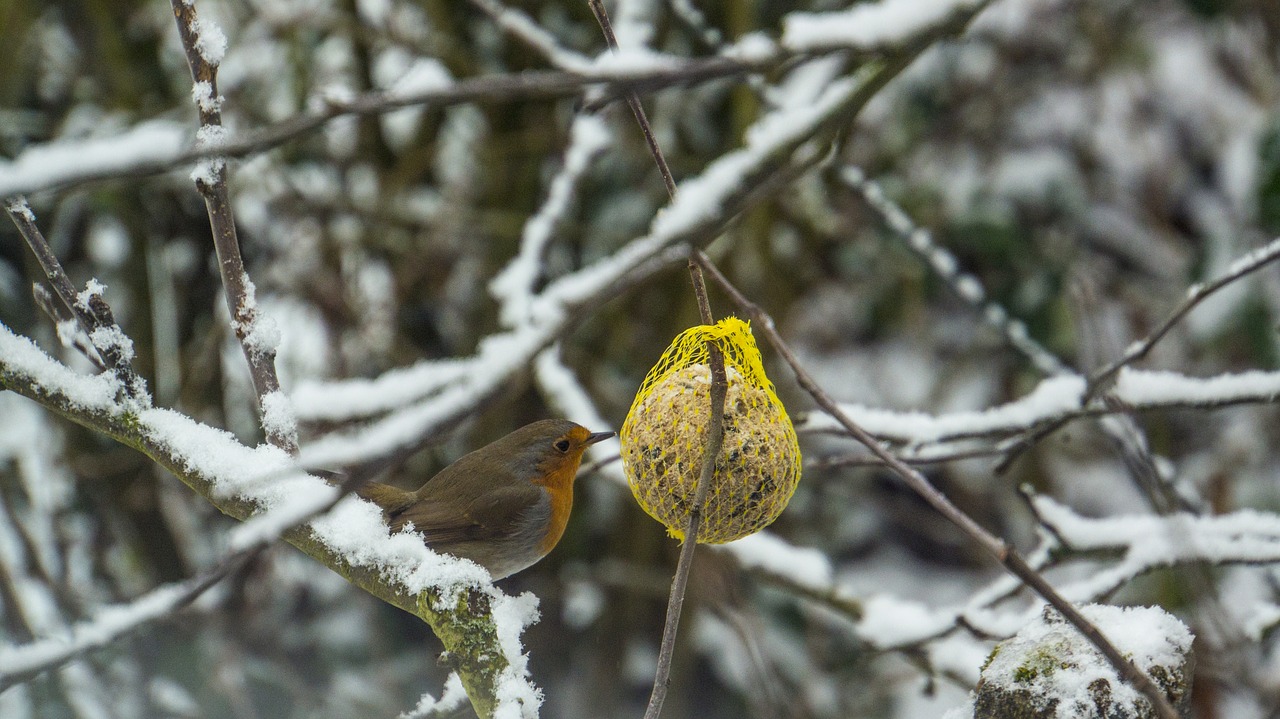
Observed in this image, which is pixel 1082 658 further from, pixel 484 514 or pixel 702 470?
pixel 484 514

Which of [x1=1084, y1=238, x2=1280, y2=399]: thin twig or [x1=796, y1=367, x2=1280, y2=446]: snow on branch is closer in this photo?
[x1=1084, y1=238, x2=1280, y2=399]: thin twig

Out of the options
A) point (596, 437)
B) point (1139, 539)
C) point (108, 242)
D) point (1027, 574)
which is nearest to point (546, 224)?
point (596, 437)

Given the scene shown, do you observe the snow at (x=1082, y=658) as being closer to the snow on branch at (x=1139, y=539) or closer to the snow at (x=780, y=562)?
the snow on branch at (x=1139, y=539)

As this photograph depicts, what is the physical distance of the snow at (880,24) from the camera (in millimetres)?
839

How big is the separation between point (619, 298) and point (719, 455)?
7.61ft

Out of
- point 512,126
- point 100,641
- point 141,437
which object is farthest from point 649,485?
point 512,126

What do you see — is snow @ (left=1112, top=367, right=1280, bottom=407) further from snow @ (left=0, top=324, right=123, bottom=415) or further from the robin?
snow @ (left=0, top=324, right=123, bottom=415)

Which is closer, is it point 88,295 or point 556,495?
point 88,295

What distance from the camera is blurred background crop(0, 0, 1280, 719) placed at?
4.13m

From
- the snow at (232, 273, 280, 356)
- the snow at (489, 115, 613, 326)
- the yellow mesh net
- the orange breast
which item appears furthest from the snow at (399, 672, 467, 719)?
the orange breast

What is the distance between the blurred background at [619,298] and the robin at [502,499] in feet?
4.82

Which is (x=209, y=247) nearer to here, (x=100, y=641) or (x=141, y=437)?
(x=141, y=437)

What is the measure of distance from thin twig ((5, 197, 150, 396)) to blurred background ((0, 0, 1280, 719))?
262 centimetres

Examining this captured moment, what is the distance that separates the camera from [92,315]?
1.47 metres
